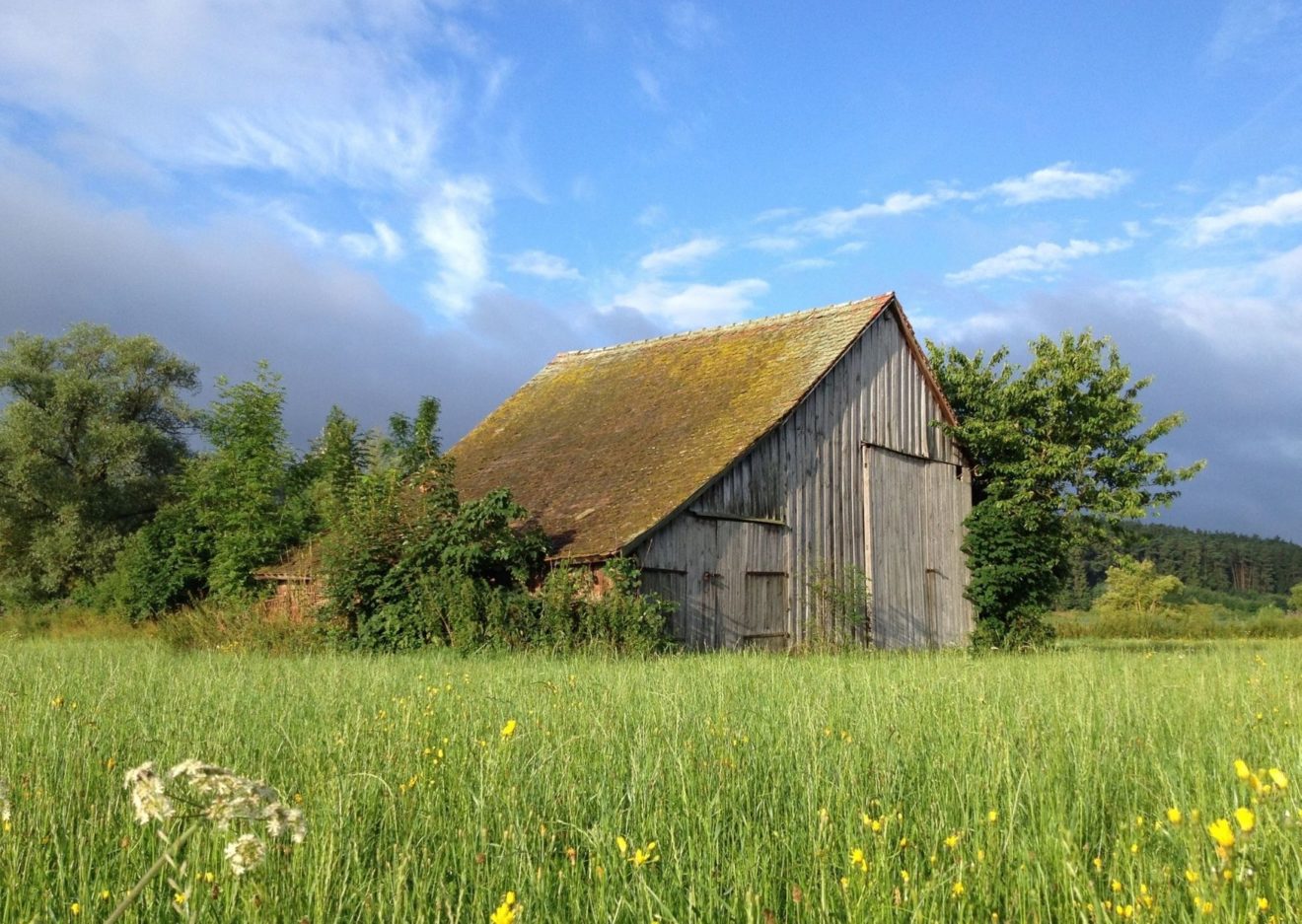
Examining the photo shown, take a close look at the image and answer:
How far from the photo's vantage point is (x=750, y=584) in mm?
19641

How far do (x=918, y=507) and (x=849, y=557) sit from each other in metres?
3.30

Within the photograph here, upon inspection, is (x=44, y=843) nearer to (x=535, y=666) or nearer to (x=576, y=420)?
(x=535, y=666)

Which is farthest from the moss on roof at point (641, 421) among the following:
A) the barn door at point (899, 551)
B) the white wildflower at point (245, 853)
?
the white wildflower at point (245, 853)

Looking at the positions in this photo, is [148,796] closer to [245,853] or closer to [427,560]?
[245,853]

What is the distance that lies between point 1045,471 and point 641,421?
9961mm

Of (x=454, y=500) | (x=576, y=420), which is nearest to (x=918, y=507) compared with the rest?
(x=576, y=420)

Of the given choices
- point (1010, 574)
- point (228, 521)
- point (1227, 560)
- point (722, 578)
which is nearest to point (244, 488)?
point (228, 521)

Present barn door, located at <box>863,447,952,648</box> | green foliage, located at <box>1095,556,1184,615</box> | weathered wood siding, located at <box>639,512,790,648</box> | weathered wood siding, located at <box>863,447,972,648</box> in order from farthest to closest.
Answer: green foliage, located at <box>1095,556,1184,615</box> < weathered wood siding, located at <box>863,447,972,648</box> < barn door, located at <box>863,447,952,648</box> < weathered wood siding, located at <box>639,512,790,648</box>

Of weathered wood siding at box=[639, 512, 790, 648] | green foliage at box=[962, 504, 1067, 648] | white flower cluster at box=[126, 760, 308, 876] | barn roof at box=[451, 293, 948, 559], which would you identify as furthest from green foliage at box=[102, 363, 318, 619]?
white flower cluster at box=[126, 760, 308, 876]

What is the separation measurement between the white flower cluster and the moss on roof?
49.2 ft

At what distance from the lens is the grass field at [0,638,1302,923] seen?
3271 mm

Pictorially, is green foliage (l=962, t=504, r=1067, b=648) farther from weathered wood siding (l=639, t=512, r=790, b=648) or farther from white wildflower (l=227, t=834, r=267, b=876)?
white wildflower (l=227, t=834, r=267, b=876)

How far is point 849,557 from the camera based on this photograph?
21.8 m

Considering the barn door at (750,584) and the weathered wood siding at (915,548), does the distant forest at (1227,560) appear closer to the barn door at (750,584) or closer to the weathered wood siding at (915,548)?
the weathered wood siding at (915,548)
